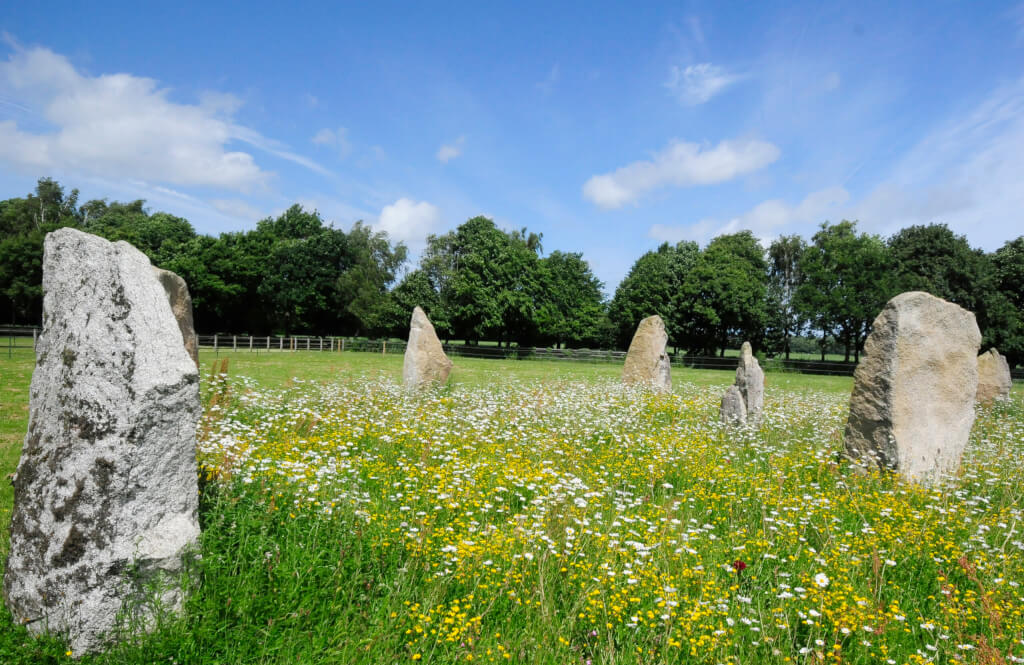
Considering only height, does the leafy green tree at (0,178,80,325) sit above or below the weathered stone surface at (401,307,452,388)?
above

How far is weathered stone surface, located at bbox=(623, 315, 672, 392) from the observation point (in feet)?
60.9

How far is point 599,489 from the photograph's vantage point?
662 centimetres

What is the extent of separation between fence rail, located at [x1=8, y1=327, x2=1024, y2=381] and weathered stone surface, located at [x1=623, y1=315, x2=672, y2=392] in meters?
23.7

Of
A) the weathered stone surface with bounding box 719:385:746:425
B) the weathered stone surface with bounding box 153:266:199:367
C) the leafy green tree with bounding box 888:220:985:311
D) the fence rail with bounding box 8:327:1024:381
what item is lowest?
the weathered stone surface with bounding box 719:385:746:425

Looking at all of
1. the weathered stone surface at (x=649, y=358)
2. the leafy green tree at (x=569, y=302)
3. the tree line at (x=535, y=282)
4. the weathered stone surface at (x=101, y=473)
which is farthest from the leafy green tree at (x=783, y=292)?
the weathered stone surface at (x=101, y=473)

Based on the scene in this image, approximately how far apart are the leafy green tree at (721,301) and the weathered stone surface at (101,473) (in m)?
45.8

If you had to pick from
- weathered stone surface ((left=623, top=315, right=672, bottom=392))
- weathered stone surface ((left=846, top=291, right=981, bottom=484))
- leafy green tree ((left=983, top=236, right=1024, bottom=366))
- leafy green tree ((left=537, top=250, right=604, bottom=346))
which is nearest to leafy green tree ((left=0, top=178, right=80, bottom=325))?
leafy green tree ((left=537, top=250, right=604, bottom=346))

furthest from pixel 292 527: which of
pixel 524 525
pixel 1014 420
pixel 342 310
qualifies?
pixel 342 310

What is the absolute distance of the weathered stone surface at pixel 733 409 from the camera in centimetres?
1125

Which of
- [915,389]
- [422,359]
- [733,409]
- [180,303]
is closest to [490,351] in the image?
[422,359]

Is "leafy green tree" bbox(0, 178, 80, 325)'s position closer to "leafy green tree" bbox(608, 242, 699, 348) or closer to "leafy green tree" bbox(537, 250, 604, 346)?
"leafy green tree" bbox(537, 250, 604, 346)

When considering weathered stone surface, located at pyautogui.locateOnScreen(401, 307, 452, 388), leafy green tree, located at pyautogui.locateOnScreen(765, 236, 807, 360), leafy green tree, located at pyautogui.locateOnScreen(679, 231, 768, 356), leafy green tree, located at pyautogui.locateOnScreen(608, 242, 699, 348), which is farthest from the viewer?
leafy green tree, located at pyautogui.locateOnScreen(765, 236, 807, 360)

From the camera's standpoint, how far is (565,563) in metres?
4.50

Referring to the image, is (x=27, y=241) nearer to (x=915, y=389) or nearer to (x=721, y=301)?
(x=721, y=301)
